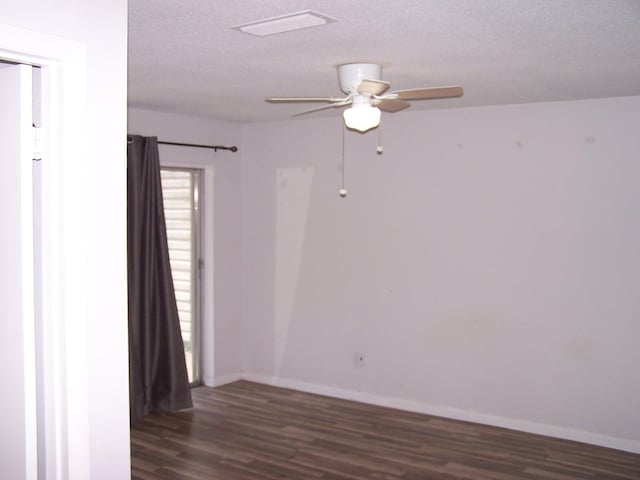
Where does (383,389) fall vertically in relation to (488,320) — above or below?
below

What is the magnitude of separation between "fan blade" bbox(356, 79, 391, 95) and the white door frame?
1.78 metres

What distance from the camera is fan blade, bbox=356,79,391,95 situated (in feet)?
10.9

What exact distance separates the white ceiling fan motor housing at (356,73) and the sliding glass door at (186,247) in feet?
8.94

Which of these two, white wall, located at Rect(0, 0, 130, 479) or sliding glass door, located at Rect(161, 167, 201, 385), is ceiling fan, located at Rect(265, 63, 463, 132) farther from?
sliding glass door, located at Rect(161, 167, 201, 385)

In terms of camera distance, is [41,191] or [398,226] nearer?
[41,191]

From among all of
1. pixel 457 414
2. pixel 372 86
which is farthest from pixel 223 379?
pixel 372 86

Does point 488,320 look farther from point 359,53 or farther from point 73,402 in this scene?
point 73,402

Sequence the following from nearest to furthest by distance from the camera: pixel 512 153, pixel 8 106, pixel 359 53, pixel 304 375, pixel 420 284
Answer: pixel 8 106 < pixel 359 53 < pixel 512 153 < pixel 420 284 < pixel 304 375

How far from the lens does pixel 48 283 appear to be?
1.80m

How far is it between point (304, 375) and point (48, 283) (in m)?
4.46

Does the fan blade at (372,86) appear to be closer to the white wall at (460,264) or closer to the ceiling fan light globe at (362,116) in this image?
the ceiling fan light globe at (362,116)

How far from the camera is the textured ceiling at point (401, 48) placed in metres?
2.54

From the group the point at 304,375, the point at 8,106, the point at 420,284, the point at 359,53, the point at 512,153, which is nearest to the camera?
the point at 8,106

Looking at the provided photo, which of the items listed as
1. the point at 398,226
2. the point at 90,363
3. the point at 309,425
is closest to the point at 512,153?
the point at 398,226
